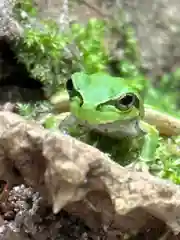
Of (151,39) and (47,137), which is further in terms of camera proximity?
(151,39)

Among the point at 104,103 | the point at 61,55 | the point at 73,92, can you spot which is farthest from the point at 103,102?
the point at 61,55

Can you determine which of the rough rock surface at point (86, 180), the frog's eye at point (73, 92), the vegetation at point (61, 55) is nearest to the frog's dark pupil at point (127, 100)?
the frog's eye at point (73, 92)

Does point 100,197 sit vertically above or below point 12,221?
above

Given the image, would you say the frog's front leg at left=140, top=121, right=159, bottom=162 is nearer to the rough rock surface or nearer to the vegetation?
the vegetation

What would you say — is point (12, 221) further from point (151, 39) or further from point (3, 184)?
point (151, 39)

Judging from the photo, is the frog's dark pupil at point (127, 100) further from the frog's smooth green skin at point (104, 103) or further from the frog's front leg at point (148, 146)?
the frog's front leg at point (148, 146)

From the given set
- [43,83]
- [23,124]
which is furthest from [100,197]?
[43,83]
